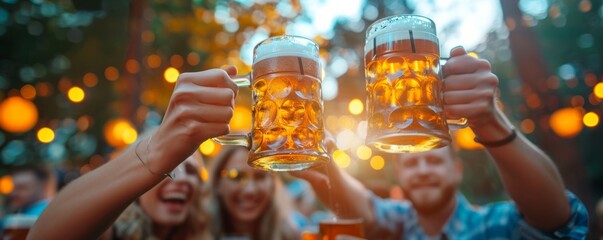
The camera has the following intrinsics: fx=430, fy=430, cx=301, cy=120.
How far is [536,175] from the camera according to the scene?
1325 mm

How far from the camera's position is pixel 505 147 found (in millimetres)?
1260

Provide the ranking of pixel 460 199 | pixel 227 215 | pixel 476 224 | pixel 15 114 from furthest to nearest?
1. pixel 15 114
2. pixel 227 215
3. pixel 460 199
4. pixel 476 224

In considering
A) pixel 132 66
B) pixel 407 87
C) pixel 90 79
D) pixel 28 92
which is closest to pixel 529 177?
pixel 407 87

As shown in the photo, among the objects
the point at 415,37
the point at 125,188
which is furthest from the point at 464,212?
the point at 125,188

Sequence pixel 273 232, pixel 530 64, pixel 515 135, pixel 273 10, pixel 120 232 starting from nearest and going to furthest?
1. pixel 515 135
2. pixel 120 232
3. pixel 273 232
4. pixel 530 64
5. pixel 273 10

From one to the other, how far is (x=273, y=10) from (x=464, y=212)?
10.8 feet

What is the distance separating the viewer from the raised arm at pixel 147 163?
0.97 metres

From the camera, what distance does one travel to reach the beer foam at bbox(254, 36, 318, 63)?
3.62ft

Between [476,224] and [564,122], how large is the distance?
8.06ft

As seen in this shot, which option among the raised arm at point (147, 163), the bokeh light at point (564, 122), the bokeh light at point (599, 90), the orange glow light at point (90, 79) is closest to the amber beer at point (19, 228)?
the raised arm at point (147, 163)

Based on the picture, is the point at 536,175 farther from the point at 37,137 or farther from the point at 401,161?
the point at 37,137

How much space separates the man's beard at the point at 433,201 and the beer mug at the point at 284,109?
146 centimetres

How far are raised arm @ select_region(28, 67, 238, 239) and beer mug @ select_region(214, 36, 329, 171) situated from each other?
10 cm

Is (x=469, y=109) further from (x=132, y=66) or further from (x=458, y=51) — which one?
(x=132, y=66)
